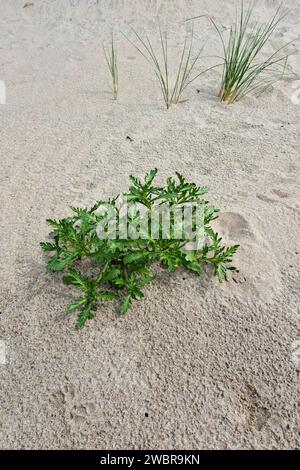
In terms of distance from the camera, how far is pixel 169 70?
404 cm

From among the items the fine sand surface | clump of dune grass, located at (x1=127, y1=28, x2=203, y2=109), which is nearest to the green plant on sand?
the fine sand surface

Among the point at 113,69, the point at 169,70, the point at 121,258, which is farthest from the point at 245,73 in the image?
the point at 121,258

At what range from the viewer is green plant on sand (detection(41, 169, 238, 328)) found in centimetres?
189

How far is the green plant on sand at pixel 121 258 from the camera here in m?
1.89

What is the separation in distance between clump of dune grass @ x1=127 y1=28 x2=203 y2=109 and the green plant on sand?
1740 mm

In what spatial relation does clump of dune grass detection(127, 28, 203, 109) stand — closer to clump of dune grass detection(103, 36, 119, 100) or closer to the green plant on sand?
clump of dune grass detection(103, 36, 119, 100)

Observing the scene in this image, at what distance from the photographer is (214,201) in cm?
256

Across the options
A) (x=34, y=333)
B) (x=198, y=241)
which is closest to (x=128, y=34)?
(x=198, y=241)

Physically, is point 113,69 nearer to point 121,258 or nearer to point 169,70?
point 169,70

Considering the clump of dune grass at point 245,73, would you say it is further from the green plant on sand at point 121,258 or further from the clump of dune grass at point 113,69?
the green plant on sand at point 121,258

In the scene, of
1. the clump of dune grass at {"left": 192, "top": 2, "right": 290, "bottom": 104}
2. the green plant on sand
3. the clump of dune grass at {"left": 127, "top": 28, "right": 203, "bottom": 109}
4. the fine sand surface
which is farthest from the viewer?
the clump of dune grass at {"left": 127, "top": 28, "right": 203, "bottom": 109}

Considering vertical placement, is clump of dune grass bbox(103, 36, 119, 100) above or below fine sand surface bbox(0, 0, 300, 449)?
above

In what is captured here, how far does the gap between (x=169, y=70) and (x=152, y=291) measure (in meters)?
2.76
